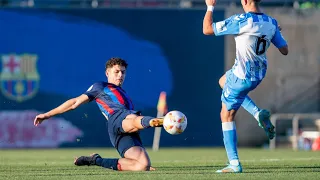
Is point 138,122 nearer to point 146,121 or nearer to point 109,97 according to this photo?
point 146,121

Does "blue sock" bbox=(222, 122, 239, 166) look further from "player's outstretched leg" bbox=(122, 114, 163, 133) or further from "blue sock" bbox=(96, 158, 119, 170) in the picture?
"blue sock" bbox=(96, 158, 119, 170)

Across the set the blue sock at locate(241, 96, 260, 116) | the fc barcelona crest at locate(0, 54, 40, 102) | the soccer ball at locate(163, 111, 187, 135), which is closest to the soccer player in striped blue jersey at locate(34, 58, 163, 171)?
the soccer ball at locate(163, 111, 187, 135)

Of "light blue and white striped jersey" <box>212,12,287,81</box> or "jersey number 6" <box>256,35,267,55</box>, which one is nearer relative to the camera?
"light blue and white striped jersey" <box>212,12,287,81</box>

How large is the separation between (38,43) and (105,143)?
3007 mm

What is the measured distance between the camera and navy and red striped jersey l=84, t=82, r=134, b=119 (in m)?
10.4

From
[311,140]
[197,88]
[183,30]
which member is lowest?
[311,140]

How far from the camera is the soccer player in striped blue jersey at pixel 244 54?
9961 mm

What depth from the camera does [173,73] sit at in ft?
72.9

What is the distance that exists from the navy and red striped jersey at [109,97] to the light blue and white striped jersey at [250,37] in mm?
1387

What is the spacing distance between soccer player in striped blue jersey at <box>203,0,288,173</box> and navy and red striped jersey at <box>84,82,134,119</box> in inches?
48.3

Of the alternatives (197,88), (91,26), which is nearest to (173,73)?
(197,88)

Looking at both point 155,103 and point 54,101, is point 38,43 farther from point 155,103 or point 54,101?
point 155,103

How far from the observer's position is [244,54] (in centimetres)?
1010

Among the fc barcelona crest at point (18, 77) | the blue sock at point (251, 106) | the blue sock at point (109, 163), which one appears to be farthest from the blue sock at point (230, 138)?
the fc barcelona crest at point (18, 77)
